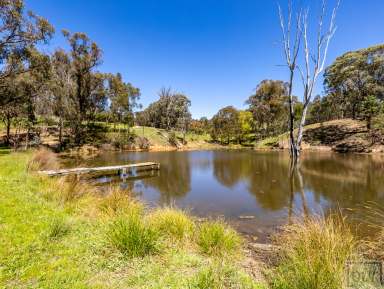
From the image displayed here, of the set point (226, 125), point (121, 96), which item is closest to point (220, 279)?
point (121, 96)

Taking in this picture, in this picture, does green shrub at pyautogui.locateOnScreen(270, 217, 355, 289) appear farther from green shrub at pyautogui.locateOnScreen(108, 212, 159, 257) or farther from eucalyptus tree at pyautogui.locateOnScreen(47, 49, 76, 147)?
eucalyptus tree at pyautogui.locateOnScreen(47, 49, 76, 147)

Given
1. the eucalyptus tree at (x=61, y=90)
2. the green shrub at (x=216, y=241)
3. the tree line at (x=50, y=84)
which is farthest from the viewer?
the eucalyptus tree at (x=61, y=90)

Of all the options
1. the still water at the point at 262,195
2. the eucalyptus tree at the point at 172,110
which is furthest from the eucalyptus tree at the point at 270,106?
the still water at the point at 262,195

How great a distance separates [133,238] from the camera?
12.0 ft

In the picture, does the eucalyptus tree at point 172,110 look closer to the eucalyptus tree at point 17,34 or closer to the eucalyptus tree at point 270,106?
the eucalyptus tree at point 270,106

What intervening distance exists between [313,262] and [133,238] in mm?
2585

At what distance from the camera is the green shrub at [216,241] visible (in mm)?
3978

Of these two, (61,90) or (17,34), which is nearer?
(17,34)

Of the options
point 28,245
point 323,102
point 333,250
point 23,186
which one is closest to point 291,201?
point 333,250

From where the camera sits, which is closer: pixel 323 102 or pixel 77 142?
pixel 77 142

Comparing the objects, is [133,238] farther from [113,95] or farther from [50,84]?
[113,95]

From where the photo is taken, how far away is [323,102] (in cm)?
5150

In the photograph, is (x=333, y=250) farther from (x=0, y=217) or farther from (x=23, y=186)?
(x=23, y=186)

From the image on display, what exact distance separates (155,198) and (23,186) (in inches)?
182
